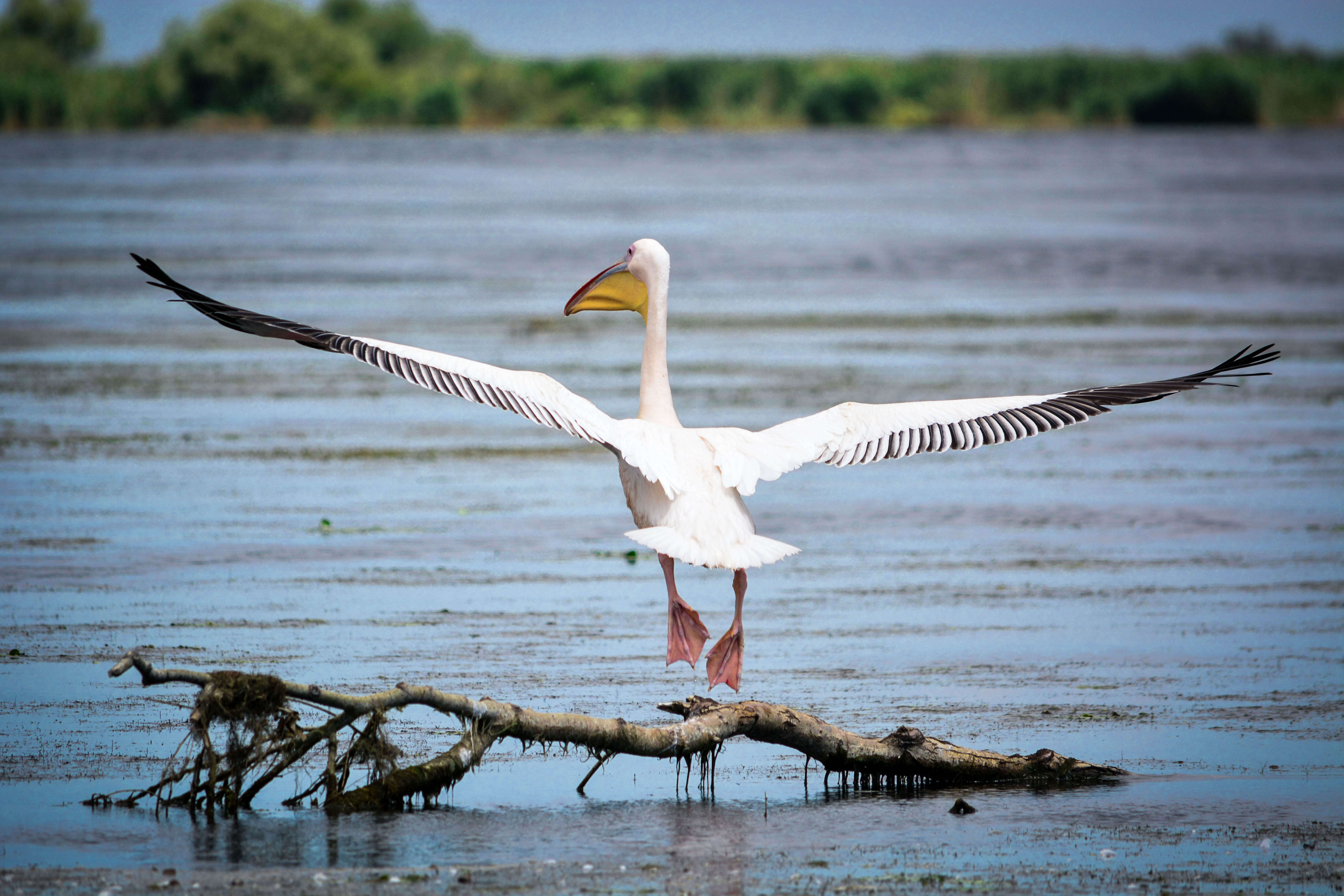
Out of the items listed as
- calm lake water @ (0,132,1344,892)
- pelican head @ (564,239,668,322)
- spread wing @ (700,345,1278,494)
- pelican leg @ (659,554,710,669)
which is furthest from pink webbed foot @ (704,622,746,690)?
pelican head @ (564,239,668,322)

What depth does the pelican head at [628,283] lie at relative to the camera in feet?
30.9

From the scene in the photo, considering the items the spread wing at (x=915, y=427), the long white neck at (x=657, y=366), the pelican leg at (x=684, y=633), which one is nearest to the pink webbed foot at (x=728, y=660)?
the pelican leg at (x=684, y=633)

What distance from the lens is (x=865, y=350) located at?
21344 millimetres

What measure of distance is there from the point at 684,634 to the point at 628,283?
203 cm

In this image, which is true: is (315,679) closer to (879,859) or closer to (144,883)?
(144,883)

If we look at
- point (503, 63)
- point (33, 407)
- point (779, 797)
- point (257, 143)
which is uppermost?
point (503, 63)

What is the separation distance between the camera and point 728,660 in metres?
8.30

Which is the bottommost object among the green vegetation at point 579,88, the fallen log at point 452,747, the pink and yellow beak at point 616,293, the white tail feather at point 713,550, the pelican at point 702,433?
the fallen log at point 452,747

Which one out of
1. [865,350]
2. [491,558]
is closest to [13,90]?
[865,350]

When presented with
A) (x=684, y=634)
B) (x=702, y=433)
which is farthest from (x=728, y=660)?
(x=702, y=433)

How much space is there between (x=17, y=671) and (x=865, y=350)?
45.6ft

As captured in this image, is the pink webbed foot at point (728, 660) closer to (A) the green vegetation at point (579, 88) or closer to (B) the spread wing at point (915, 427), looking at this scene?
(B) the spread wing at point (915, 427)

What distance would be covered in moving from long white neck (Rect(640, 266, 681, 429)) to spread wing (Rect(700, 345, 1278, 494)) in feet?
1.29

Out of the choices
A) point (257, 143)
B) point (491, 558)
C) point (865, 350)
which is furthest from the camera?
point (257, 143)
